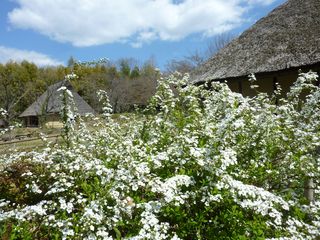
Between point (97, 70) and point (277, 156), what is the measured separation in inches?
1649

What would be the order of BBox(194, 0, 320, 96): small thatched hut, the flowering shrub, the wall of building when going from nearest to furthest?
the flowering shrub, BBox(194, 0, 320, 96): small thatched hut, the wall of building

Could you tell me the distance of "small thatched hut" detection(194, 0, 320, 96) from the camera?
32.1ft

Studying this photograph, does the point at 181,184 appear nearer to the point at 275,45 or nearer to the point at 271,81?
the point at 275,45

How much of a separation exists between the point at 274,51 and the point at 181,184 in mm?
8910

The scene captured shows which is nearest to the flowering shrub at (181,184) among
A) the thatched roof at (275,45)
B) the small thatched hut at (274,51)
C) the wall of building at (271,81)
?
the small thatched hut at (274,51)

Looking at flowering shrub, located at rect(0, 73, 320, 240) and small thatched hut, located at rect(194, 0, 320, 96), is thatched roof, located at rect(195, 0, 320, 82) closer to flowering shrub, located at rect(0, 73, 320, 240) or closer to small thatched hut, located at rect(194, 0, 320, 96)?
small thatched hut, located at rect(194, 0, 320, 96)

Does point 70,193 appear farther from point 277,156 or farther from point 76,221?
point 277,156

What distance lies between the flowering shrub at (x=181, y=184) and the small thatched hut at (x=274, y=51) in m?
5.25

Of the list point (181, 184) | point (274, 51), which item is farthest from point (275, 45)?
point (181, 184)

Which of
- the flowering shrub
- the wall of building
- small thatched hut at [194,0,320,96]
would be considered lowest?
the flowering shrub

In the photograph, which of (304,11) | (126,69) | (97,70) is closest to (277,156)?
(304,11)

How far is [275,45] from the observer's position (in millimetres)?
10977

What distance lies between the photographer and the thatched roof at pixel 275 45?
9.84 m

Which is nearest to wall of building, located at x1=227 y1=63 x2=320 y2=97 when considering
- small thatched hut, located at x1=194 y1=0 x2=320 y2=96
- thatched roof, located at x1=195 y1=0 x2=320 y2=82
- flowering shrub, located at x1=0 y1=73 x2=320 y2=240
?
small thatched hut, located at x1=194 y1=0 x2=320 y2=96
